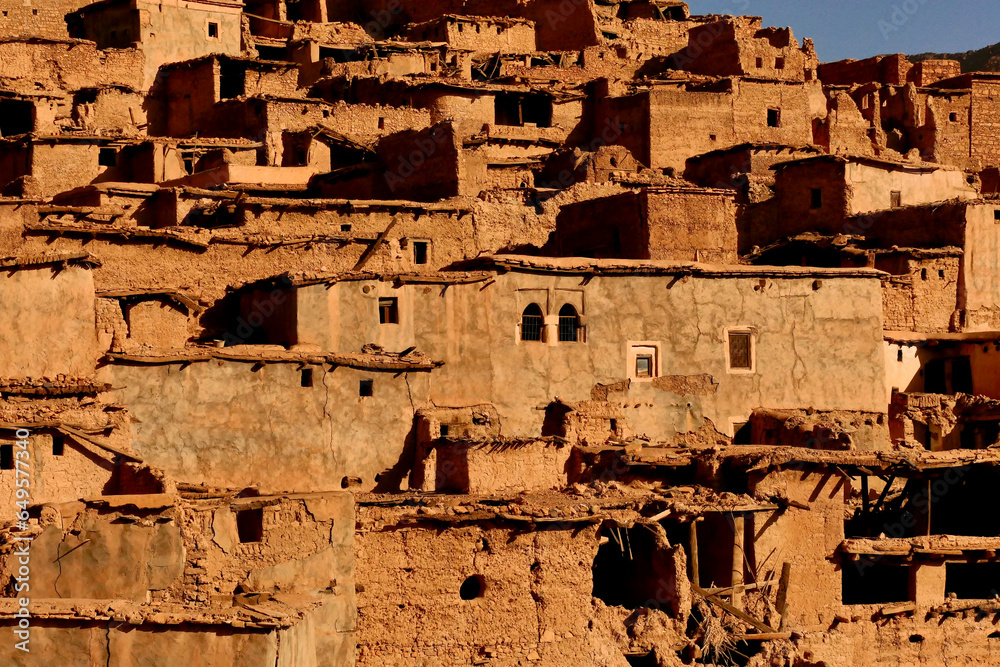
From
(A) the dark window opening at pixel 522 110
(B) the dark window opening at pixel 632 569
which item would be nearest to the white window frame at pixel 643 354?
(B) the dark window opening at pixel 632 569

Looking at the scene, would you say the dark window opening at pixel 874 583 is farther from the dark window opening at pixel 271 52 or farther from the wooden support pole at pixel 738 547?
the dark window opening at pixel 271 52

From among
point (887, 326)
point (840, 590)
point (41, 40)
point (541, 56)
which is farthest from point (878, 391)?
point (41, 40)

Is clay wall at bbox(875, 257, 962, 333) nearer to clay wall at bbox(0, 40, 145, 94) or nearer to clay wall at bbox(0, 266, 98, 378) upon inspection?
clay wall at bbox(0, 266, 98, 378)

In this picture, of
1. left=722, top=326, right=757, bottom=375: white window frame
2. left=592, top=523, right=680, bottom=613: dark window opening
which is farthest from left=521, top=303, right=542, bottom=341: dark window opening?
left=592, top=523, right=680, bottom=613: dark window opening

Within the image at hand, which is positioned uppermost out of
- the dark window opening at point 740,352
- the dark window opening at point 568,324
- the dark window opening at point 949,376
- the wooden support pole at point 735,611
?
the dark window opening at point 568,324

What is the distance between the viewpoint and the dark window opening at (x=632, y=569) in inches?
731

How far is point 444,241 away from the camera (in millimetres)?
24516

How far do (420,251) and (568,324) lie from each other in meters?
2.90

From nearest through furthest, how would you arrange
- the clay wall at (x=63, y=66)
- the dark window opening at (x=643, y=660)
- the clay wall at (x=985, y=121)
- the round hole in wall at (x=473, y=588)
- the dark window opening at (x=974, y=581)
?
the round hole in wall at (x=473, y=588), the dark window opening at (x=643, y=660), the dark window opening at (x=974, y=581), the clay wall at (x=63, y=66), the clay wall at (x=985, y=121)

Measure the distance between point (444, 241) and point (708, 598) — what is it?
770cm

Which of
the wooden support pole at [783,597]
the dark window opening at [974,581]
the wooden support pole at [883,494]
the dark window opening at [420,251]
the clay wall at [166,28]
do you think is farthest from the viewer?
the clay wall at [166,28]

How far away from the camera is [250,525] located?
1677 centimetres

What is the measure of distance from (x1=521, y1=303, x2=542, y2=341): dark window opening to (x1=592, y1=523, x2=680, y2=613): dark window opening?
3.52 metres

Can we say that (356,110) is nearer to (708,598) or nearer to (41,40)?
(41,40)
